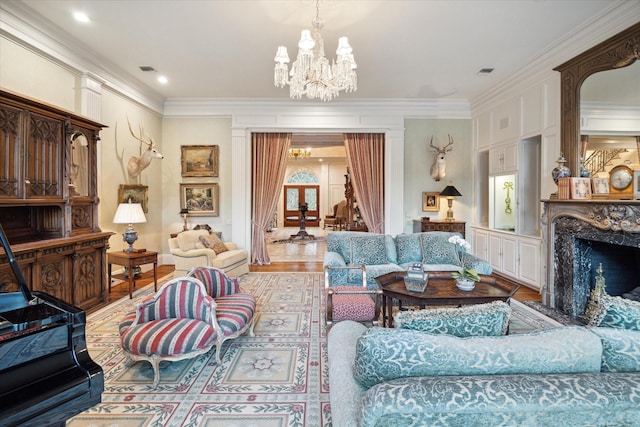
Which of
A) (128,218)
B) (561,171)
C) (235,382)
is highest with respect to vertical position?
(561,171)

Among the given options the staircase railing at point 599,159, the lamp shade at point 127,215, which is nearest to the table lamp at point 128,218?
the lamp shade at point 127,215

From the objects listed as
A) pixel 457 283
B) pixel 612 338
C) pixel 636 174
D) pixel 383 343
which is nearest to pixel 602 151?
pixel 636 174

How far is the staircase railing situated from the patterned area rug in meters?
1.85

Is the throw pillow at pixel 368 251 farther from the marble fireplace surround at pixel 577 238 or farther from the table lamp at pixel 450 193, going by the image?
the table lamp at pixel 450 193

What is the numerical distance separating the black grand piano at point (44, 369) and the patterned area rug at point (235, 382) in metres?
0.84

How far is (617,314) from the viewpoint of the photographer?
136 cm

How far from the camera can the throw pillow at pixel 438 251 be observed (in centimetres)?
465

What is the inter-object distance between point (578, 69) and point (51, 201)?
639cm

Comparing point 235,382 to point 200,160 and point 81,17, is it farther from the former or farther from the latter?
point 200,160

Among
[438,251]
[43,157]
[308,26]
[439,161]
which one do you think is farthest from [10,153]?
[439,161]

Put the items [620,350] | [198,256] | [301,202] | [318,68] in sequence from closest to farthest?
[620,350] → [318,68] → [198,256] → [301,202]

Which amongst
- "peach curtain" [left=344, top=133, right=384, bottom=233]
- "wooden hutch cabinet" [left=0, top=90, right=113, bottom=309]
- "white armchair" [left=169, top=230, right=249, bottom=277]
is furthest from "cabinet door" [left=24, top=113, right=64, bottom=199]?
"peach curtain" [left=344, top=133, right=384, bottom=233]

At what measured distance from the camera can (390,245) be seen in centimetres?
484

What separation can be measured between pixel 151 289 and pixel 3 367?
13.1 feet
